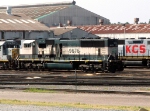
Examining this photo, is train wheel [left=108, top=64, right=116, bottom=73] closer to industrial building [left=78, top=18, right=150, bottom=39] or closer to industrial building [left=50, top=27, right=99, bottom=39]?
industrial building [left=78, top=18, right=150, bottom=39]

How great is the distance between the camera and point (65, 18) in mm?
95375

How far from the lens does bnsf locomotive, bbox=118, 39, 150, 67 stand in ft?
145

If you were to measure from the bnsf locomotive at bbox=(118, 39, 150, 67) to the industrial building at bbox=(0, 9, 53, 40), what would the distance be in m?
23.9

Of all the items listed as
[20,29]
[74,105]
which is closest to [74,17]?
[20,29]

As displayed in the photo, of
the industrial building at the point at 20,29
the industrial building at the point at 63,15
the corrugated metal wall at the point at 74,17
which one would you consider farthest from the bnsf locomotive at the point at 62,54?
the corrugated metal wall at the point at 74,17

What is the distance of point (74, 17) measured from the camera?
97.4 m

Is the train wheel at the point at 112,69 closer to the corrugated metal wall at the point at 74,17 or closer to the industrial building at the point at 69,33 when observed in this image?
the industrial building at the point at 69,33

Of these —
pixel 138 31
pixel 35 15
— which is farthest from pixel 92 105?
pixel 35 15

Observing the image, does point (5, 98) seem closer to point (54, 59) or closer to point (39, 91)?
point (39, 91)

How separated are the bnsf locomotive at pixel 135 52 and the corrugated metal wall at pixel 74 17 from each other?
45638mm

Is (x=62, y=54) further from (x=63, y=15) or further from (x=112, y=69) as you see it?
(x=63, y=15)

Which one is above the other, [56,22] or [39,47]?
[56,22]

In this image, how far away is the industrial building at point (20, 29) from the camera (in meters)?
63.9

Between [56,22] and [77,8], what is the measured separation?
700cm
